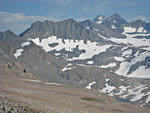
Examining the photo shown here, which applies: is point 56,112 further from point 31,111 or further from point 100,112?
point 100,112

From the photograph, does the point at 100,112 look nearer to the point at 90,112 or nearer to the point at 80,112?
the point at 90,112

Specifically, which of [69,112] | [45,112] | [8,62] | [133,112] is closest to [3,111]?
[45,112]

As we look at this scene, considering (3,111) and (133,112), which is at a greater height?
(3,111)

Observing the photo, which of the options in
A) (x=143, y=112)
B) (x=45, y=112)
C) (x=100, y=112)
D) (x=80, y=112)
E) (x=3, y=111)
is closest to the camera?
(x=3, y=111)

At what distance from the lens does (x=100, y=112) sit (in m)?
50.6

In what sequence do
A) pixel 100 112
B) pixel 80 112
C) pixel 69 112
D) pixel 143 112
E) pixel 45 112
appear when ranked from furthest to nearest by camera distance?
pixel 143 112 < pixel 100 112 < pixel 80 112 < pixel 69 112 < pixel 45 112

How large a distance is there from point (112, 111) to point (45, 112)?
23.2 meters

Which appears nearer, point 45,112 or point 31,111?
point 31,111

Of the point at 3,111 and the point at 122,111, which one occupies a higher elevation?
the point at 3,111


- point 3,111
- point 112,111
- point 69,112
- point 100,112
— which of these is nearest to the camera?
point 3,111

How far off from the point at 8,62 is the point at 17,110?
114909mm

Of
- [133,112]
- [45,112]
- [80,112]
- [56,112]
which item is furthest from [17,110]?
[133,112]

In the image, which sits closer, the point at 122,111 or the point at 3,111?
the point at 3,111

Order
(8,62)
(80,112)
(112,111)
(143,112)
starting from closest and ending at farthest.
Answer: (80,112) → (112,111) → (143,112) → (8,62)
